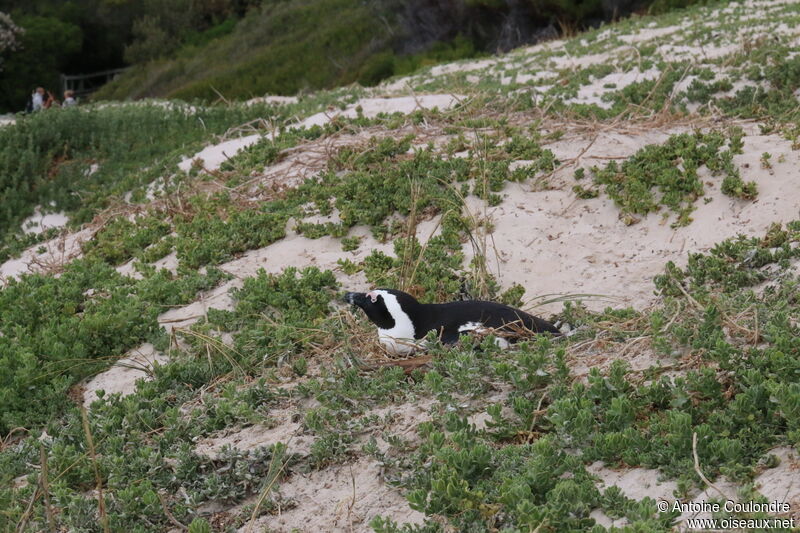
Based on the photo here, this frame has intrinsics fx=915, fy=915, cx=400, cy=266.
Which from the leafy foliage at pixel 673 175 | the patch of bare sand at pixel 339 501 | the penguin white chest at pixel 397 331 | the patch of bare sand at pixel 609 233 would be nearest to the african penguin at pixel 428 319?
the penguin white chest at pixel 397 331

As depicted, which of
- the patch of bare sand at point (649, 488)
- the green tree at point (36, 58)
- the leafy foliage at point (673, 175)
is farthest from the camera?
the green tree at point (36, 58)

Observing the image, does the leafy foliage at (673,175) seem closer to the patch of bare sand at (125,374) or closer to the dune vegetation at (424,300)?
the dune vegetation at (424,300)

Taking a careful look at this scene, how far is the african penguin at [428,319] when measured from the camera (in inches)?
220

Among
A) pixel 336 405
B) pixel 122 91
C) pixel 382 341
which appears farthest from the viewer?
pixel 122 91

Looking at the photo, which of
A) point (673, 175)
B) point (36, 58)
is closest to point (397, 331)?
point (673, 175)

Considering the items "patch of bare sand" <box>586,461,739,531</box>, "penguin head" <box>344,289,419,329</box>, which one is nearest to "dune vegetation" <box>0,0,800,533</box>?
"patch of bare sand" <box>586,461,739,531</box>

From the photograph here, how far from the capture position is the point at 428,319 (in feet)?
18.8

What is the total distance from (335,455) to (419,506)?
91 centimetres

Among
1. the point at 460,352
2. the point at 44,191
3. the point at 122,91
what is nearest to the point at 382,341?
the point at 460,352

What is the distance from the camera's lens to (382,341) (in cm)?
572

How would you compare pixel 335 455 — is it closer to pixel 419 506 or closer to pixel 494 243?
pixel 419 506

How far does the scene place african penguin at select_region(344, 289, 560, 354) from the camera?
5590 millimetres

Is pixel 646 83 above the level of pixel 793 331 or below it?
below

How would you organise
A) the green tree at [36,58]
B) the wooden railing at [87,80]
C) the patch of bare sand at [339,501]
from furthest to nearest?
1. the wooden railing at [87,80]
2. the green tree at [36,58]
3. the patch of bare sand at [339,501]
